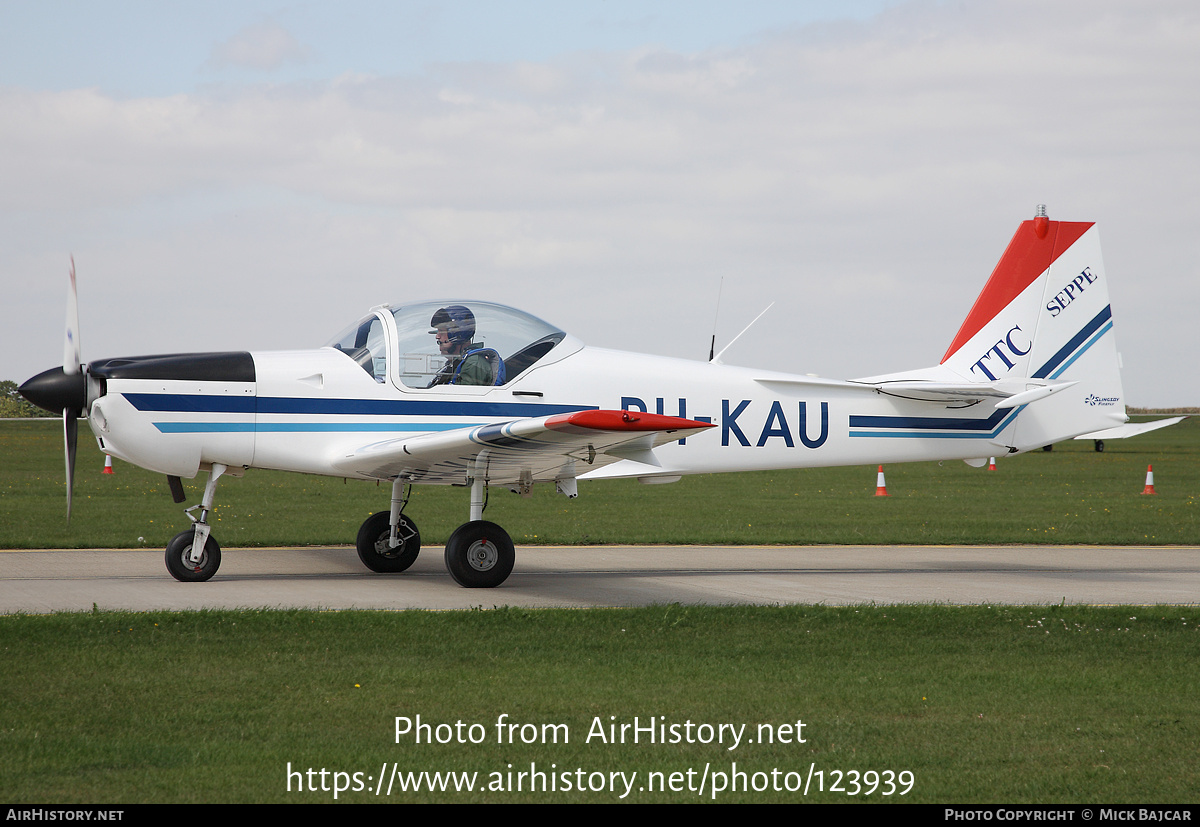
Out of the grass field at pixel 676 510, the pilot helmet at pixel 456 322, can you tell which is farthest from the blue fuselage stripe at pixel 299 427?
the grass field at pixel 676 510

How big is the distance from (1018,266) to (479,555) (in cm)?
746

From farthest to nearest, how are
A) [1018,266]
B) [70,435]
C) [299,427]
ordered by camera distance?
1. [1018,266]
2. [299,427]
3. [70,435]

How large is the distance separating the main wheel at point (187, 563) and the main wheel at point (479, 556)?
2.30 meters

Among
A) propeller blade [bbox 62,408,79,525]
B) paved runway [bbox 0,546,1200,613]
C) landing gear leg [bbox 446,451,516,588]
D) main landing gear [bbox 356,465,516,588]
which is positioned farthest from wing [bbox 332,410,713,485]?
propeller blade [bbox 62,408,79,525]

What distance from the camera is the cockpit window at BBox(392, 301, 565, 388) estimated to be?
34.3 feet

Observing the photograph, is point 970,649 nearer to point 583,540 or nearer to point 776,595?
point 776,595

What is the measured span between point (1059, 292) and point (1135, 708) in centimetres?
782

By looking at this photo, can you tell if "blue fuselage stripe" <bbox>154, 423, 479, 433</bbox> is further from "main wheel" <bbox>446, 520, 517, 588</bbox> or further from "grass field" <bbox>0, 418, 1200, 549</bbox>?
"grass field" <bbox>0, 418, 1200, 549</bbox>

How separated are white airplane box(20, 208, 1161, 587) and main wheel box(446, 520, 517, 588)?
14mm

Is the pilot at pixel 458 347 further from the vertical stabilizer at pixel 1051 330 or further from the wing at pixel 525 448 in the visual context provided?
the vertical stabilizer at pixel 1051 330

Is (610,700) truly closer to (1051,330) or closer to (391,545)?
(391,545)

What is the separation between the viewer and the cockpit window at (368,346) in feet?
34.2

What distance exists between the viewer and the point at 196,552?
33.5 feet

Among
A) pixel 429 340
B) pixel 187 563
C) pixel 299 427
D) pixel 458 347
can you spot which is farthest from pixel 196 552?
pixel 458 347
